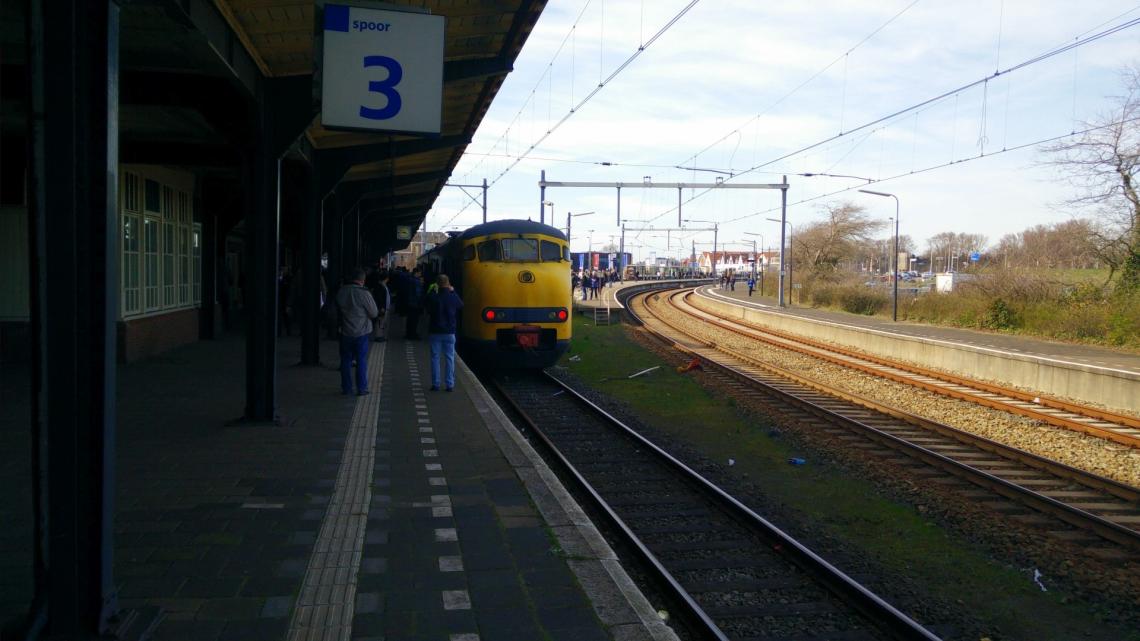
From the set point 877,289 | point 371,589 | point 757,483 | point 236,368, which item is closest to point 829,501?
point 757,483

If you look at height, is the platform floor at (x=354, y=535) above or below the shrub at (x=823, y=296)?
below

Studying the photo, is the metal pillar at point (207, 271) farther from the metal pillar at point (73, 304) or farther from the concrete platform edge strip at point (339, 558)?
the metal pillar at point (73, 304)

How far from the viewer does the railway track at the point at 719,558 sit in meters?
5.17

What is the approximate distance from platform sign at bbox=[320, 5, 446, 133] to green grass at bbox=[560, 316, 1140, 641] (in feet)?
16.5

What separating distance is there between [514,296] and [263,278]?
6.17m

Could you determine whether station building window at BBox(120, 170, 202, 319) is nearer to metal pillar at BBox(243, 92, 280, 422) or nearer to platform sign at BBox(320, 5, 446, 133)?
metal pillar at BBox(243, 92, 280, 422)

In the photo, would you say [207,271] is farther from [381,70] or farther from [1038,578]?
[1038,578]

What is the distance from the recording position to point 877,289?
3853cm

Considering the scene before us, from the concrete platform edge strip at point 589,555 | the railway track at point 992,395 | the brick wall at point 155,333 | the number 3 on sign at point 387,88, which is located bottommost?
the railway track at point 992,395

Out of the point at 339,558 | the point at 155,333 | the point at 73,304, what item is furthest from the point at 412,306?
the point at 73,304

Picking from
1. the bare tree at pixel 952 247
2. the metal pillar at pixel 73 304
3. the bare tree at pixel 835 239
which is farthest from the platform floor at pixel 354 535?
the bare tree at pixel 952 247

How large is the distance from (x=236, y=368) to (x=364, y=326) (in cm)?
387

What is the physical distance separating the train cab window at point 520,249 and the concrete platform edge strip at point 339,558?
23.9 ft

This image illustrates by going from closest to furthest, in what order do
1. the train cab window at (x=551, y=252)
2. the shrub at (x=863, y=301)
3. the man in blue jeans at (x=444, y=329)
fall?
the man in blue jeans at (x=444, y=329) → the train cab window at (x=551, y=252) → the shrub at (x=863, y=301)
